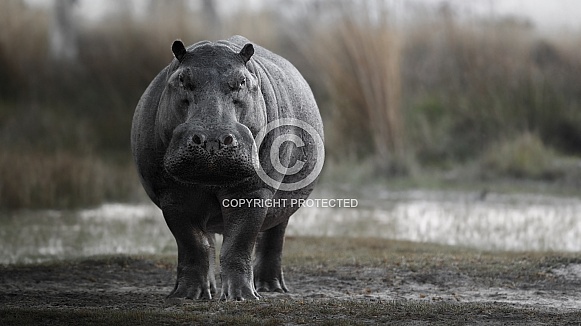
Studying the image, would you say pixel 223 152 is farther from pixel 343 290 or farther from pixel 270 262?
pixel 343 290

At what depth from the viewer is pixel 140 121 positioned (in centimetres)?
588

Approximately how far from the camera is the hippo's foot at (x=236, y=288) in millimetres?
5590

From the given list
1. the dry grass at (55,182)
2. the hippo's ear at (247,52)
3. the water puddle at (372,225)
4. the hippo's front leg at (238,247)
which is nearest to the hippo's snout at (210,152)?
the hippo's front leg at (238,247)

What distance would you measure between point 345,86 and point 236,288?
789 cm

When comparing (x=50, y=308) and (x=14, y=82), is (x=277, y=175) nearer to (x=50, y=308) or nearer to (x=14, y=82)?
(x=50, y=308)

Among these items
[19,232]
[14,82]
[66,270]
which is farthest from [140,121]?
[14,82]

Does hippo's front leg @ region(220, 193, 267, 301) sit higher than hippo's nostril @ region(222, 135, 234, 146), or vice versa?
hippo's nostril @ region(222, 135, 234, 146)

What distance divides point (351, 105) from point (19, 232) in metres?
5.36

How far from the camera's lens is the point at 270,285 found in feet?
21.0

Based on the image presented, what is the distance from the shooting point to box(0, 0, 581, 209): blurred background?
42.5 feet

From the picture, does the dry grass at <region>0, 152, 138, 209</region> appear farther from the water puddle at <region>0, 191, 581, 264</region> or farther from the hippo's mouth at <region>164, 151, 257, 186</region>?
the hippo's mouth at <region>164, 151, 257, 186</region>

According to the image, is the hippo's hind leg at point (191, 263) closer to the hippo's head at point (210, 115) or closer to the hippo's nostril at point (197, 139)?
the hippo's head at point (210, 115)

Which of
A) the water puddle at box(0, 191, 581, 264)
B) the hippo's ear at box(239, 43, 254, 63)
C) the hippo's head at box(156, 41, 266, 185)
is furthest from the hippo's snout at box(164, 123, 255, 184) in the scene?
the water puddle at box(0, 191, 581, 264)

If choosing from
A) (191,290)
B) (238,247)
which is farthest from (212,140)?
(191,290)
